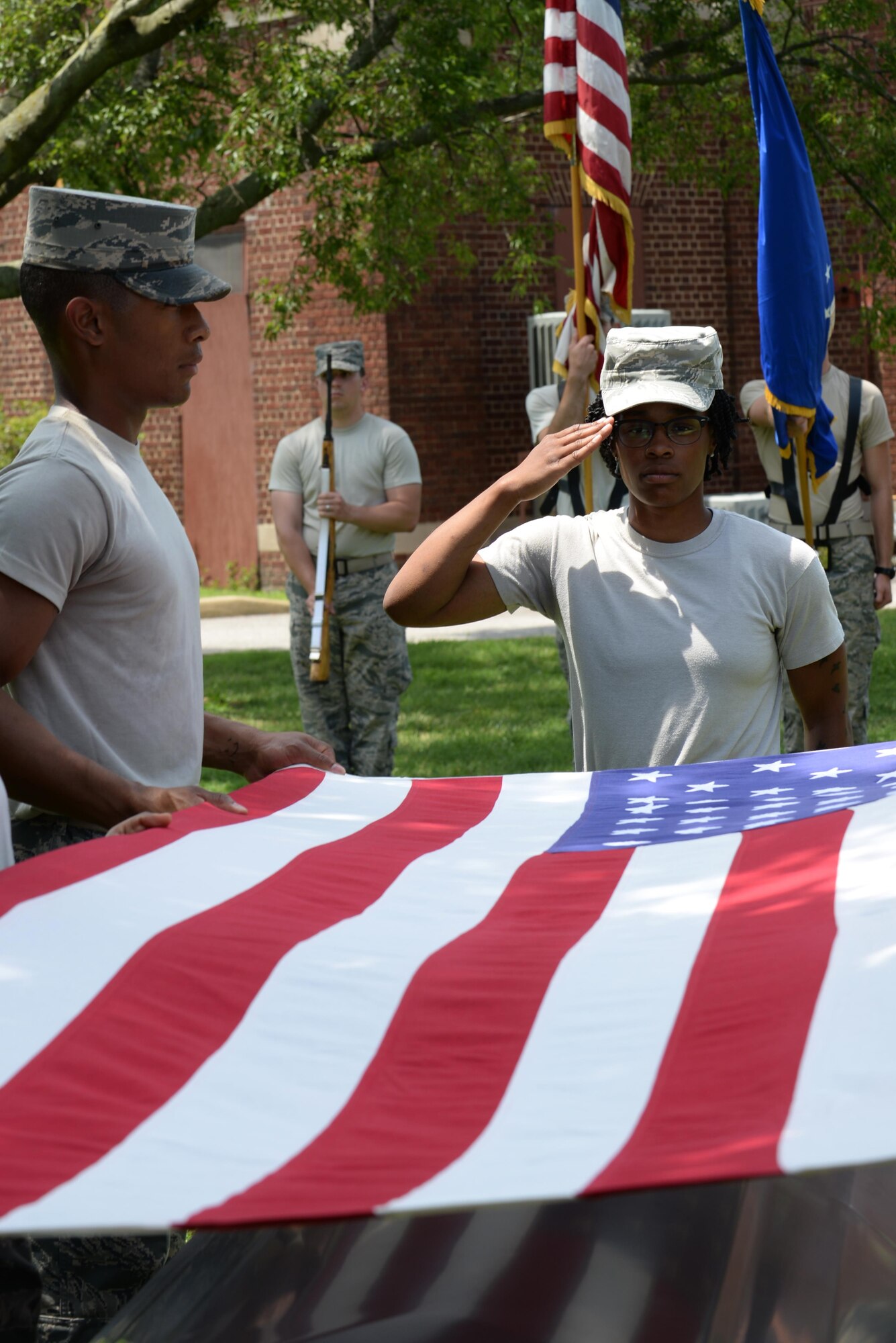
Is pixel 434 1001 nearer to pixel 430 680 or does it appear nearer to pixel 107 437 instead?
pixel 107 437

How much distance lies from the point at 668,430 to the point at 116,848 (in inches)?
55.1

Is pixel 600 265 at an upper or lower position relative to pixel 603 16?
lower

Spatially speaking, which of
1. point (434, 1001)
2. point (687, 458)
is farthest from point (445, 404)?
point (434, 1001)

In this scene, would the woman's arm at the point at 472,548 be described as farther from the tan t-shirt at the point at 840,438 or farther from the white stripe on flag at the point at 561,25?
the tan t-shirt at the point at 840,438

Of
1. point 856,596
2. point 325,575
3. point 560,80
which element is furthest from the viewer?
point 325,575

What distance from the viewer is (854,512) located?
7273mm

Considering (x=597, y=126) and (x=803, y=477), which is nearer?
(x=597, y=126)

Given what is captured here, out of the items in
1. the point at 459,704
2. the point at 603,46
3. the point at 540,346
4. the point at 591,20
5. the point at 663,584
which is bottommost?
the point at 459,704

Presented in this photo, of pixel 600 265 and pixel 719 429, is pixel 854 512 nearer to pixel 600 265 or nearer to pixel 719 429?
pixel 600 265

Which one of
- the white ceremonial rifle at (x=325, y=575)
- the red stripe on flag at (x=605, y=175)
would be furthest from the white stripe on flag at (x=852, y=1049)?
the white ceremonial rifle at (x=325, y=575)

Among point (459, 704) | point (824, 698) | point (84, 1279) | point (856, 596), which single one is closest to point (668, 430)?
point (824, 698)

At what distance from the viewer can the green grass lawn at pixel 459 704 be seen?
9.22m

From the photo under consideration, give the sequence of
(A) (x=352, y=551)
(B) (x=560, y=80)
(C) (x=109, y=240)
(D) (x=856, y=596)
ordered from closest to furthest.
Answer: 1. (C) (x=109, y=240)
2. (B) (x=560, y=80)
3. (D) (x=856, y=596)
4. (A) (x=352, y=551)

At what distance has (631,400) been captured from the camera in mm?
3283
